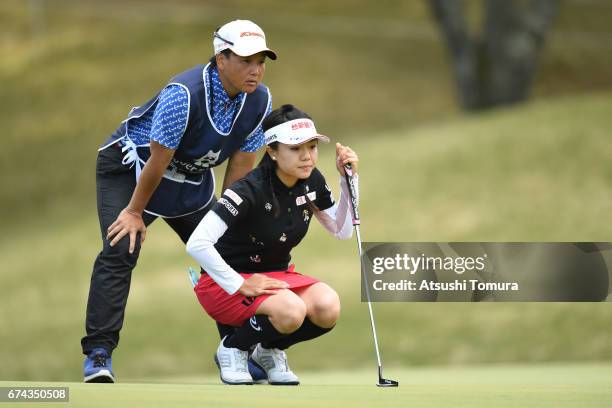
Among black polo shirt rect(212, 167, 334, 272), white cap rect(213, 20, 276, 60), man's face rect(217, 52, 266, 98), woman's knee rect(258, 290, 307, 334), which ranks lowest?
woman's knee rect(258, 290, 307, 334)

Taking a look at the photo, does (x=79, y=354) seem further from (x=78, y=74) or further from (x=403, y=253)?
(x=78, y=74)

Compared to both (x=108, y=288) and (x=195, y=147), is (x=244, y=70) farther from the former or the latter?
(x=108, y=288)

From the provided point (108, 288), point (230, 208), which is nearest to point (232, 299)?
point (230, 208)

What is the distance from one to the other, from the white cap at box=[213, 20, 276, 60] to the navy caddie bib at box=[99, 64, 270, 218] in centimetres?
17

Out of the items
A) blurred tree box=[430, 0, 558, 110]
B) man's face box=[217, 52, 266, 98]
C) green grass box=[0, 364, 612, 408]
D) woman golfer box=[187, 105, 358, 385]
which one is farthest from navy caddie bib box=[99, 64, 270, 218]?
blurred tree box=[430, 0, 558, 110]

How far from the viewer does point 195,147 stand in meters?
6.14

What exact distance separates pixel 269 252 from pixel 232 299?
0.90 ft

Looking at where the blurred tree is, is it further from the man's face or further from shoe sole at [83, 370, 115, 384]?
shoe sole at [83, 370, 115, 384]

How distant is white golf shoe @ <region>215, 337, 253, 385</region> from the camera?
19.6 ft

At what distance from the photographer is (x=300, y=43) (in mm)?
28609

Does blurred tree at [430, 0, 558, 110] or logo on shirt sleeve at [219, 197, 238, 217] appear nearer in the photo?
logo on shirt sleeve at [219, 197, 238, 217]

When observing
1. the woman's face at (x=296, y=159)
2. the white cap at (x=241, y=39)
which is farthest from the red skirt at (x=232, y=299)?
the white cap at (x=241, y=39)

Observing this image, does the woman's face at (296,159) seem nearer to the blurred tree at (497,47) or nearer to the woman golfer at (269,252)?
the woman golfer at (269,252)

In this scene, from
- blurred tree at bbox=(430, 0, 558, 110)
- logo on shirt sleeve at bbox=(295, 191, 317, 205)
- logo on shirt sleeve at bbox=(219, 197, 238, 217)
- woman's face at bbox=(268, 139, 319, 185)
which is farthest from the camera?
blurred tree at bbox=(430, 0, 558, 110)
